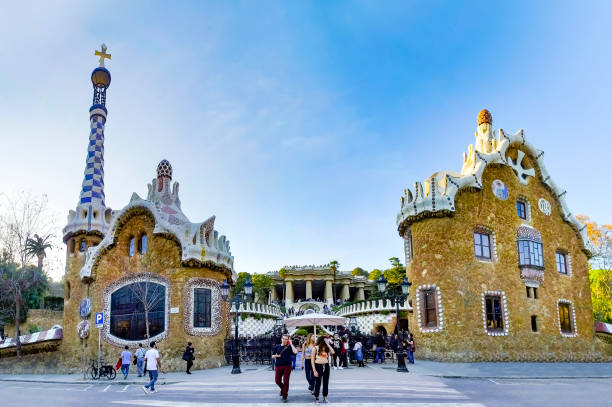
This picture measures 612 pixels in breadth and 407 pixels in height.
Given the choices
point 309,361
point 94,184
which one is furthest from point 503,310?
point 94,184

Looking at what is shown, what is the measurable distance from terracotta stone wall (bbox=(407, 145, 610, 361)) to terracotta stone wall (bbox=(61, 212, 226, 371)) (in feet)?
33.3

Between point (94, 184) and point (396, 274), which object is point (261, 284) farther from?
point (94, 184)

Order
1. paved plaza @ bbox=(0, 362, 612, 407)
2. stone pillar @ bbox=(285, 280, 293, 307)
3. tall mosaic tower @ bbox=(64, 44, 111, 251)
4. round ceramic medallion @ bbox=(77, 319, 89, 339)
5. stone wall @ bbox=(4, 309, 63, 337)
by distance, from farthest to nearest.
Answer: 1. stone pillar @ bbox=(285, 280, 293, 307)
2. stone wall @ bbox=(4, 309, 63, 337)
3. tall mosaic tower @ bbox=(64, 44, 111, 251)
4. round ceramic medallion @ bbox=(77, 319, 89, 339)
5. paved plaza @ bbox=(0, 362, 612, 407)

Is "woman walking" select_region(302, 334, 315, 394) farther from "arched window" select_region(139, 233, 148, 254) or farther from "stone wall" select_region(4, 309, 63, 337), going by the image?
"stone wall" select_region(4, 309, 63, 337)

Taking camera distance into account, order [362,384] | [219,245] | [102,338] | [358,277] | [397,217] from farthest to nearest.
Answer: [358,277]
[397,217]
[219,245]
[102,338]
[362,384]

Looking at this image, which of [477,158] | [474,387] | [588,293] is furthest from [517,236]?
[474,387]

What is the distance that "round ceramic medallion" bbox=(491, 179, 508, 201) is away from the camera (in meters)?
26.0

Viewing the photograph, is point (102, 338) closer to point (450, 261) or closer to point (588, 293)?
point (450, 261)

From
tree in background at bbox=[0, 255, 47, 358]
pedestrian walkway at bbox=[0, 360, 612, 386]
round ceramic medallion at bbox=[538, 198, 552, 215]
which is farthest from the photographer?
tree in background at bbox=[0, 255, 47, 358]

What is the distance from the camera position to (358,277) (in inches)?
2702

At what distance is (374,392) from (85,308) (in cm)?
1656

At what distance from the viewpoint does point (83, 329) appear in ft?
76.5

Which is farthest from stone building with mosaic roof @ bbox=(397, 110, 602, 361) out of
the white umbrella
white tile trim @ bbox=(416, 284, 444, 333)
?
the white umbrella

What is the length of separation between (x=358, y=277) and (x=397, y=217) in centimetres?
4227
